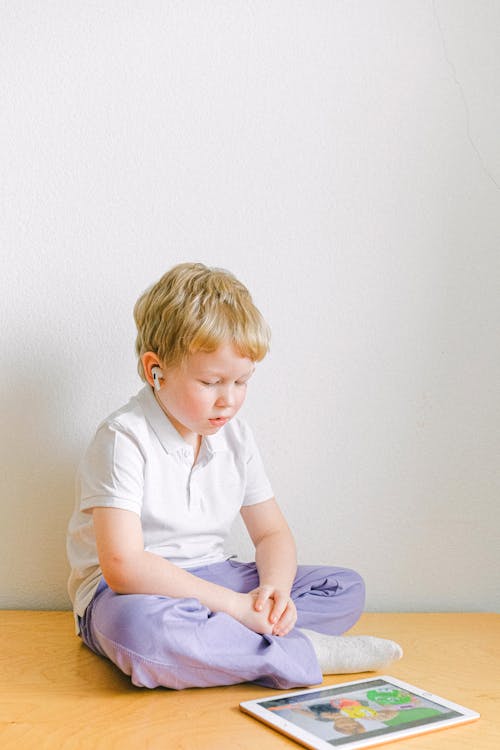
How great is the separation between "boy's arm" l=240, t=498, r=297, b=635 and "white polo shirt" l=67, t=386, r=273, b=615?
4 cm

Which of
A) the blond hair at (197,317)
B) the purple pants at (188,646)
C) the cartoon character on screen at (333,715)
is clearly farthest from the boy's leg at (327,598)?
the blond hair at (197,317)

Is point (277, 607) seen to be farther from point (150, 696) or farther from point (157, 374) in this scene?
point (157, 374)

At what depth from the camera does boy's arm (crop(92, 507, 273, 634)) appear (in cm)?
112

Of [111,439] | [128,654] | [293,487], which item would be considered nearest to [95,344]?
[111,439]

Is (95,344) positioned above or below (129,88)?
below

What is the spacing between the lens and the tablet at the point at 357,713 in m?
0.94

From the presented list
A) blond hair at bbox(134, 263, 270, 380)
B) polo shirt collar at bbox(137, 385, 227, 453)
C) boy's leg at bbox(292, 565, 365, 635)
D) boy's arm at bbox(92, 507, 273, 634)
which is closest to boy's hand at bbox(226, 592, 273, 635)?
boy's arm at bbox(92, 507, 273, 634)

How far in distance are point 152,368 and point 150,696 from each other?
0.42 m

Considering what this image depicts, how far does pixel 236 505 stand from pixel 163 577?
0.70 ft

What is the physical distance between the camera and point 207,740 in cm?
93

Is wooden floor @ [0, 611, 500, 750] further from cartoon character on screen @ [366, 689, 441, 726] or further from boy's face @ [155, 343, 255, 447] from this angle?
boy's face @ [155, 343, 255, 447]

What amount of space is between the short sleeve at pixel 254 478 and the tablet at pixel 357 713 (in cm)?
33

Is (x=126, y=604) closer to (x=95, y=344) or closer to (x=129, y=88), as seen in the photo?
(x=95, y=344)

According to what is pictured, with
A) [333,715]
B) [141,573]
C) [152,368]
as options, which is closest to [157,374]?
[152,368]
